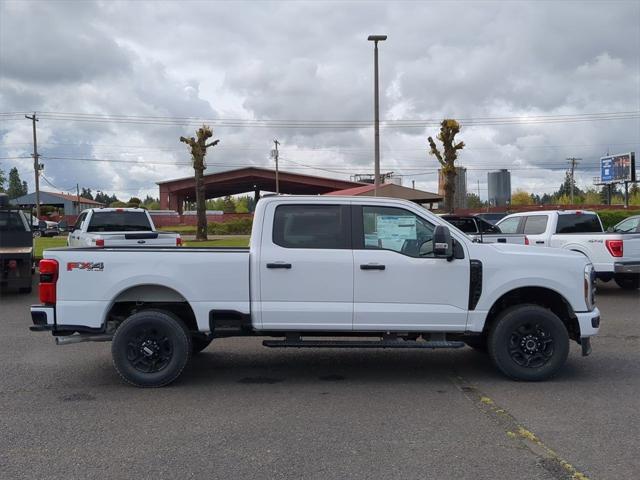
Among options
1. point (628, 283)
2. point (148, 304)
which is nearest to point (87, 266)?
point (148, 304)

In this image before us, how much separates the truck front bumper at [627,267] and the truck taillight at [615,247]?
203mm

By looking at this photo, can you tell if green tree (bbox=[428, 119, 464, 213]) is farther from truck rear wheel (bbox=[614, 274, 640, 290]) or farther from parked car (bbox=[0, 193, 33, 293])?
parked car (bbox=[0, 193, 33, 293])

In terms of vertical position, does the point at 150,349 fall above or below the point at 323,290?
below

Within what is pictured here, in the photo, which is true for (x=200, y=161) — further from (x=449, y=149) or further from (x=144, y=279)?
(x=144, y=279)

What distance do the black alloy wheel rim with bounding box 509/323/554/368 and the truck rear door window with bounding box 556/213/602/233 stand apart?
8254 mm

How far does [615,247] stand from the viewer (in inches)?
504

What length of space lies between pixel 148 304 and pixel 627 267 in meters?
10.1

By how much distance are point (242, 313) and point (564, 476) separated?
3367 mm

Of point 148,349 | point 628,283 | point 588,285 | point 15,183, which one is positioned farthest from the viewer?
point 15,183

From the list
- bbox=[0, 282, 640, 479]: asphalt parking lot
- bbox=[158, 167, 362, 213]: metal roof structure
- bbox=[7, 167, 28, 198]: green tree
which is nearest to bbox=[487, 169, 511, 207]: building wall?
bbox=[158, 167, 362, 213]: metal roof structure

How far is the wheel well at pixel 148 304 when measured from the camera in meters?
6.56

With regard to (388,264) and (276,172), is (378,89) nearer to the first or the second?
(388,264)

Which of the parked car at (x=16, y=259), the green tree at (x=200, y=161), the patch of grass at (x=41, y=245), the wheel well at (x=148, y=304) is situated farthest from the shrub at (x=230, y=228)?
the wheel well at (x=148, y=304)

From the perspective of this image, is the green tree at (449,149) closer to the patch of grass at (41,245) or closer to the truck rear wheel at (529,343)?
the patch of grass at (41,245)
